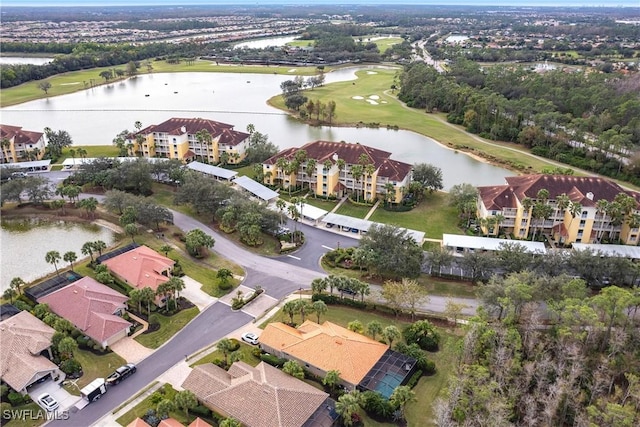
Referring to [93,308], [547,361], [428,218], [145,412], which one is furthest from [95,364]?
[428,218]

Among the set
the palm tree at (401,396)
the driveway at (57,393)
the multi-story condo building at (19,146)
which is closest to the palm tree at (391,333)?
the palm tree at (401,396)

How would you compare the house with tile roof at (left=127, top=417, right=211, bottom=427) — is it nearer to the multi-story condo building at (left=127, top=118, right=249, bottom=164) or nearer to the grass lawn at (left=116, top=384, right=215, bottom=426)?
the grass lawn at (left=116, top=384, right=215, bottom=426)

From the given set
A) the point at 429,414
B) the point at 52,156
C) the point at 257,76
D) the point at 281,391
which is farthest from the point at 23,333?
the point at 257,76

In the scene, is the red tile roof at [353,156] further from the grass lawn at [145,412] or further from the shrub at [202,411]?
the shrub at [202,411]

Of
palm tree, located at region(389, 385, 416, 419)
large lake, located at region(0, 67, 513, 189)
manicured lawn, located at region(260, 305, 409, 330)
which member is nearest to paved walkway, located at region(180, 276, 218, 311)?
manicured lawn, located at region(260, 305, 409, 330)

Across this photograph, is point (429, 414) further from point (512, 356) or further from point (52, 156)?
point (52, 156)

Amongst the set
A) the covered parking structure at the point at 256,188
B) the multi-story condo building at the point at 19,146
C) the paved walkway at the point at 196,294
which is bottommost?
the paved walkway at the point at 196,294
